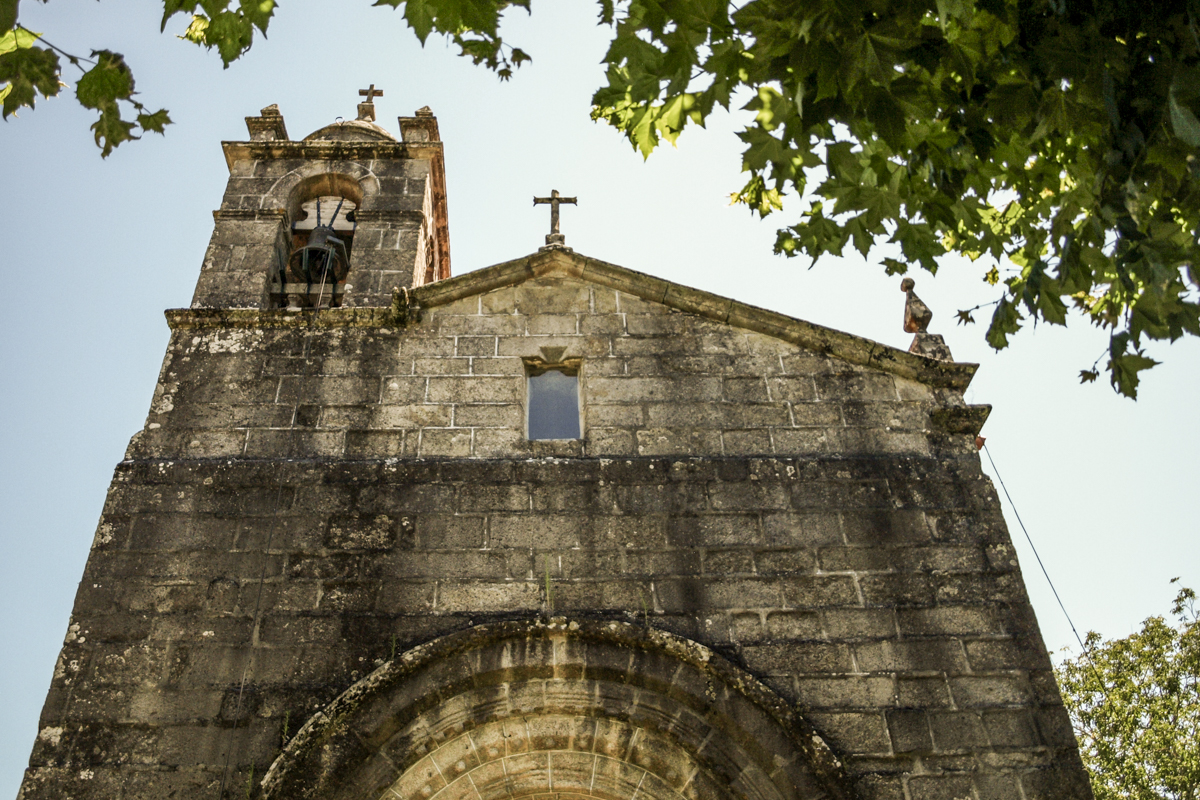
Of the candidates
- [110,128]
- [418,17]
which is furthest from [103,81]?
[418,17]

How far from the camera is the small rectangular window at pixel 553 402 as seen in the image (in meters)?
6.25

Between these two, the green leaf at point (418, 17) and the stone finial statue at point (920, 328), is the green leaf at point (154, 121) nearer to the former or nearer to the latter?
the green leaf at point (418, 17)

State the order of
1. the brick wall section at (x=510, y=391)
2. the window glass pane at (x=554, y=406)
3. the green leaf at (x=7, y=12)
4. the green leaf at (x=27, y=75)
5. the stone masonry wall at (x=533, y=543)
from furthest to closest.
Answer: the window glass pane at (x=554, y=406) < the brick wall section at (x=510, y=391) < the stone masonry wall at (x=533, y=543) < the green leaf at (x=27, y=75) < the green leaf at (x=7, y=12)

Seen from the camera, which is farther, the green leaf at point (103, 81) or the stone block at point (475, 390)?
the stone block at point (475, 390)

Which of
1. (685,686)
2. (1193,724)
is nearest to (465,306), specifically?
(685,686)

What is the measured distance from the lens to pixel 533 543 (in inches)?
220

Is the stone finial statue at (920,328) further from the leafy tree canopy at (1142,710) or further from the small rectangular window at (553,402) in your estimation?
the leafy tree canopy at (1142,710)

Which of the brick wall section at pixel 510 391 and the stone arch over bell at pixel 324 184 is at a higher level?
the stone arch over bell at pixel 324 184

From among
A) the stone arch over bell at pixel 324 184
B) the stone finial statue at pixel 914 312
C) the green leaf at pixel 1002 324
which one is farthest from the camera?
the stone arch over bell at pixel 324 184

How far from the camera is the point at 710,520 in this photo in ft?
18.8

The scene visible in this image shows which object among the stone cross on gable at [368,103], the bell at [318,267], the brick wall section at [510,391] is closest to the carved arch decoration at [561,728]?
the brick wall section at [510,391]

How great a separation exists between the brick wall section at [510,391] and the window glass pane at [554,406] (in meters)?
0.10

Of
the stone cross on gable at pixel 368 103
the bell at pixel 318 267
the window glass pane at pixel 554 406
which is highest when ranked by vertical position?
the stone cross on gable at pixel 368 103

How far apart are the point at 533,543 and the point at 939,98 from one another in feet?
10.4
